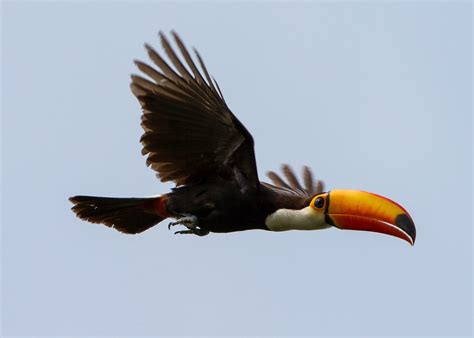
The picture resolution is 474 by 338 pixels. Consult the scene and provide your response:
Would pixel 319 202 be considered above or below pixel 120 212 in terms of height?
above

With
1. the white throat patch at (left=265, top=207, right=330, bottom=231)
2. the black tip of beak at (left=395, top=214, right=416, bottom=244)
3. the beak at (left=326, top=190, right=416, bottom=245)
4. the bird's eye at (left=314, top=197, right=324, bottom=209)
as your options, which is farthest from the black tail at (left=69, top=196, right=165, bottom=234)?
the black tip of beak at (left=395, top=214, right=416, bottom=244)

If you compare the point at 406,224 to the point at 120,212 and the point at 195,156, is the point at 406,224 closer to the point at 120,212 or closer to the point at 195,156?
the point at 195,156

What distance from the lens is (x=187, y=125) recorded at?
506 inches

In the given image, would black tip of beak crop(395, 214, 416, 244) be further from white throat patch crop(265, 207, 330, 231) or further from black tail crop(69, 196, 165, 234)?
black tail crop(69, 196, 165, 234)

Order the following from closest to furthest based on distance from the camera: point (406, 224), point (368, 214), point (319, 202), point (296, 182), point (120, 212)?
point (406, 224), point (368, 214), point (319, 202), point (120, 212), point (296, 182)

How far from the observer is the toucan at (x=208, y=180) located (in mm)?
12680

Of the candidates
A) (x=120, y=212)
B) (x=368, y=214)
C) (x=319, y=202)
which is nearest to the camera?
→ (x=368, y=214)

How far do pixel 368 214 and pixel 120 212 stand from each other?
329 centimetres

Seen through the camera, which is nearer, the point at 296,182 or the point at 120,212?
the point at 120,212

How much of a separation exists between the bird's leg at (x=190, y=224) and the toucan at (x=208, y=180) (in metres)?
0.01

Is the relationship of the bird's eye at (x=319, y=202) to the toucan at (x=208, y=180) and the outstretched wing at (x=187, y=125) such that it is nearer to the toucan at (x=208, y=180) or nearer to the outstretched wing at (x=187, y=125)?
the toucan at (x=208, y=180)

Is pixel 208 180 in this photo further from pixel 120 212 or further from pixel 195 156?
pixel 120 212

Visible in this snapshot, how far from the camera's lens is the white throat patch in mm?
13180

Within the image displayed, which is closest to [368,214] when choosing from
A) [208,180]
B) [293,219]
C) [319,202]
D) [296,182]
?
[319,202]
